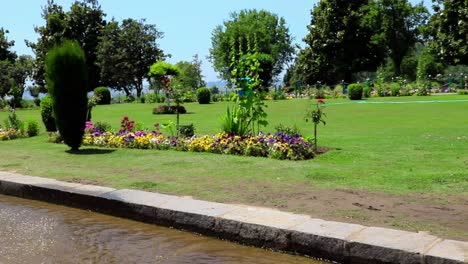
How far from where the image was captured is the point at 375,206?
5180 mm

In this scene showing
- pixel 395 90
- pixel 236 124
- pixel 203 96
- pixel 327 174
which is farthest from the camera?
pixel 395 90

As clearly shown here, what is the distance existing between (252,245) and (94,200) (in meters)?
2.38

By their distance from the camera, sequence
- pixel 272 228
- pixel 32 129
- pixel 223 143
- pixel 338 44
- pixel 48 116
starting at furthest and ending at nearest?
pixel 338 44, pixel 32 129, pixel 48 116, pixel 223 143, pixel 272 228

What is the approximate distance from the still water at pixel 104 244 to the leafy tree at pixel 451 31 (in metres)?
32.1

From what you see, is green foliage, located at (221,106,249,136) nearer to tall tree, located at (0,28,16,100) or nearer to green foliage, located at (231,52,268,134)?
green foliage, located at (231,52,268,134)

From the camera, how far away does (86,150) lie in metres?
11.0

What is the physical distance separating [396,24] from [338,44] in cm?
1401

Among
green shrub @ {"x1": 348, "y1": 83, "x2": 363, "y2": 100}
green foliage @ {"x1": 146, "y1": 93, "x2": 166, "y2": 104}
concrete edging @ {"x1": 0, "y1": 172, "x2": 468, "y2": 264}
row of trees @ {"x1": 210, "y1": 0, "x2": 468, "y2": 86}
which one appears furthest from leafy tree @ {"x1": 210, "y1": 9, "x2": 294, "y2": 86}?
concrete edging @ {"x1": 0, "y1": 172, "x2": 468, "y2": 264}

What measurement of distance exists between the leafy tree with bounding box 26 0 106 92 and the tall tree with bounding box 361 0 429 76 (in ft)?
100

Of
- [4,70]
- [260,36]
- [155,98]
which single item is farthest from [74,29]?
[260,36]

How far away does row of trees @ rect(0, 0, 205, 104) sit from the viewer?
167 ft

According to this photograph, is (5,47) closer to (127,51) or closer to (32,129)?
(127,51)

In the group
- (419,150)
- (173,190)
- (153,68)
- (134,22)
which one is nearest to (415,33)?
(134,22)

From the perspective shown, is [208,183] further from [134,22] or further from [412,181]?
[134,22]
